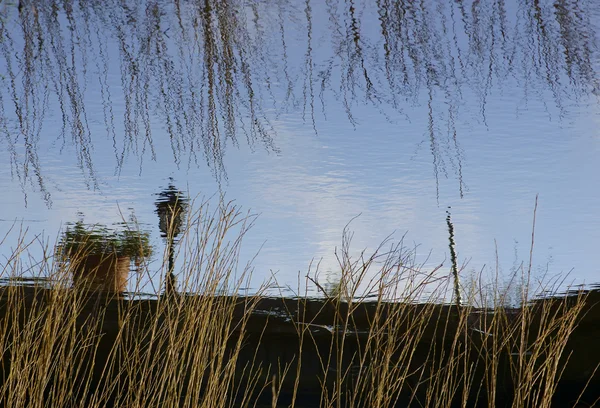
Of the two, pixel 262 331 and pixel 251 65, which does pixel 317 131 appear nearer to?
pixel 251 65

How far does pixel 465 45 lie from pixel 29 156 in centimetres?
137

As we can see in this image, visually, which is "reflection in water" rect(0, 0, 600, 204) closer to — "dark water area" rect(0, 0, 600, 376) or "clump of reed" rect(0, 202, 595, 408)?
"dark water area" rect(0, 0, 600, 376)

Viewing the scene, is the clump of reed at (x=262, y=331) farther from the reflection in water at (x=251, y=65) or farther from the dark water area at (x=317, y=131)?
the reflection in water at (x=251, y=65)

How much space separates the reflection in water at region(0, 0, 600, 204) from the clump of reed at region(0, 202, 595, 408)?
0.35 m

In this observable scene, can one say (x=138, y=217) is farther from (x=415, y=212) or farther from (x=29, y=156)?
(x=415, y=212)

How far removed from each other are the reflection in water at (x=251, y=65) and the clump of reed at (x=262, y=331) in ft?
1.15

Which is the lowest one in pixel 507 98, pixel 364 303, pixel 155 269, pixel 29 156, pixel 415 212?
pixel 364 303

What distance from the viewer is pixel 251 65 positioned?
6.37ft

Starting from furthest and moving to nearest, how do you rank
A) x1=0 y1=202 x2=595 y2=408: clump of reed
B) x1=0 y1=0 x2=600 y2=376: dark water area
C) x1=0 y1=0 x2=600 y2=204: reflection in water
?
x1=0 y1=0 x2=600 y2=204: reflection in water < x1=0 y1=0 x2=600 y2=376: dark water area < x1=0 y1=202 x2=595 y2=408: clump of reed

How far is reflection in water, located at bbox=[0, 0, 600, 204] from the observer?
184 cm

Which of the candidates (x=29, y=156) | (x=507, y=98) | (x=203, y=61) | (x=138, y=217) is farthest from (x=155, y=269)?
(x=507, y=98)

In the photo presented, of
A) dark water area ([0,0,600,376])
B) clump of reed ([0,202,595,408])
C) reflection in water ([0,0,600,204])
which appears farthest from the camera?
reflection in water ([0,0,600,204])

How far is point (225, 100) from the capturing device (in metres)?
1.92

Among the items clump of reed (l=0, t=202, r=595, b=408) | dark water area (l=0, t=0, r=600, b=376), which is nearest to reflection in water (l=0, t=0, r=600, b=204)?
dark water area (l=0, t=0, r=600, b=376)
